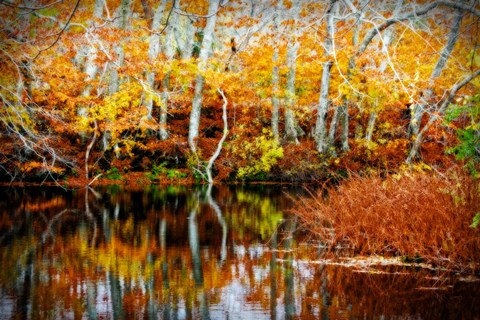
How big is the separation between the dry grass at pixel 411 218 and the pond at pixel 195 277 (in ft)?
1.36

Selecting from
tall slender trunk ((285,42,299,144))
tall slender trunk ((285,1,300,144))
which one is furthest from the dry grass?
tall slender trunk ((285,42,299,144))

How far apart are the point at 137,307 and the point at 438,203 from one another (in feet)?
14.6

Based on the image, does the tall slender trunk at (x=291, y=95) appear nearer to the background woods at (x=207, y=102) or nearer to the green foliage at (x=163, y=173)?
the background woods at (x=207, y=102)

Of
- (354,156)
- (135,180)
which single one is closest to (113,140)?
(135,180)

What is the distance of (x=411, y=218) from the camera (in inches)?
343

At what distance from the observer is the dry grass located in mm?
8133

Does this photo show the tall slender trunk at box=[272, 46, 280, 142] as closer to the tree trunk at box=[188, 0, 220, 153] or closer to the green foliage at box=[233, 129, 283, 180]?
the green foliage at box=[233, 129, 283, 180]

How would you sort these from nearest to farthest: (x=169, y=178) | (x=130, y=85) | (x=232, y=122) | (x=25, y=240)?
1. (x=25, y=240)
2. (x=130, y=85)
3. (x=169, y=178)
4. (x=232, y=122)

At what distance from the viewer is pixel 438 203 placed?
8.47m

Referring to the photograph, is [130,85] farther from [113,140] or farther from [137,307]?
[137,307]

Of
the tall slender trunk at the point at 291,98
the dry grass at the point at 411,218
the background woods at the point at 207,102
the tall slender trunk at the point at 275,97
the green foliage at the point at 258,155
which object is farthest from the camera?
the tall slender trunk at the point at 275,97

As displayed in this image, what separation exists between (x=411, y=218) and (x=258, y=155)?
63.5 ft

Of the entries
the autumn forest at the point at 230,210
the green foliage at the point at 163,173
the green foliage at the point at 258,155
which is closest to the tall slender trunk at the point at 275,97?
the autumn forest at the point at 230,210

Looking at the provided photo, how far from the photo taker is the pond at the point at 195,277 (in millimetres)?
6398
